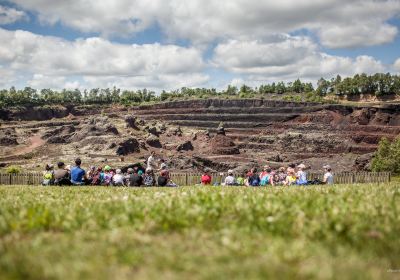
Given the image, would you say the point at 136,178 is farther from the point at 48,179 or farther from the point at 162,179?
the point at 48,179

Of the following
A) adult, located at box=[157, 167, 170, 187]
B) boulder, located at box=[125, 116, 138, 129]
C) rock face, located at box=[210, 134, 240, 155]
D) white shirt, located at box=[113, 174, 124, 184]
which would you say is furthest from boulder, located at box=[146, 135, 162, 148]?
adult, located at box=[157, 167, 170, 187]

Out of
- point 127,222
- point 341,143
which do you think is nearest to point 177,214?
point 127,222

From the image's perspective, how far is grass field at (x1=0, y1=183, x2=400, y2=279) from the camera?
457 cm

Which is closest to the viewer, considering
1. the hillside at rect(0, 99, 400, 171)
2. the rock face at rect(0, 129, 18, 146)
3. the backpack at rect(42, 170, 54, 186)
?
the backpack at rect(42, 170, 54, 186)

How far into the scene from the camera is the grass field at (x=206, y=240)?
4.57 metres

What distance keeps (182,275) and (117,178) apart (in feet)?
76.5

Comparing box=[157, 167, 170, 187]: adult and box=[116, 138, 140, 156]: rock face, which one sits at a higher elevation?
box=[157, 167, 170, 187]: adult

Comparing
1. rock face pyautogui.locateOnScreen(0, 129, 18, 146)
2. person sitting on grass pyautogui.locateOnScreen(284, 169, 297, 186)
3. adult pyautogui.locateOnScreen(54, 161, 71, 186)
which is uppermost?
adult pyautogui.locateOnScreen(54, 161, 71, 186)

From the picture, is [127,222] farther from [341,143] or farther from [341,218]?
[341,143]

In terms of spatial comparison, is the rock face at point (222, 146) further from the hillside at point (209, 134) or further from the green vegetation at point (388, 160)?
the green vegetation at point (388, 160)

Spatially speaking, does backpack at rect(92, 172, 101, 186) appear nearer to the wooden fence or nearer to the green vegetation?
the wooden fence

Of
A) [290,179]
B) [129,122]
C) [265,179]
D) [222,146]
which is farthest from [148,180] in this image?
[129,122]

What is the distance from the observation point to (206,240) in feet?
18.5

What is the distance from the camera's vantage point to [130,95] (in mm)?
198250
